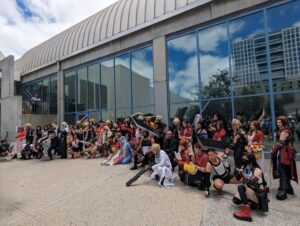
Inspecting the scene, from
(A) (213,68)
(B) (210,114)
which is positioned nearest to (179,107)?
(B) (210,114)

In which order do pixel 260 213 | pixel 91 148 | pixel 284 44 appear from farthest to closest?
pixel 91 148 < pixel 284 44 < pixel 260 213

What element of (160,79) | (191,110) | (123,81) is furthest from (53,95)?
(191,110)

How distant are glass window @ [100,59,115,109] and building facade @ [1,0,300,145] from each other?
62 mm

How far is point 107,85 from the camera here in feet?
46.5

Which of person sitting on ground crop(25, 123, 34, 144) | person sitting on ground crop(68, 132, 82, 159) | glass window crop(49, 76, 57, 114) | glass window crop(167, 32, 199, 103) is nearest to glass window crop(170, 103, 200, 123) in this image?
glass window crop(167, 32, 199, 103)

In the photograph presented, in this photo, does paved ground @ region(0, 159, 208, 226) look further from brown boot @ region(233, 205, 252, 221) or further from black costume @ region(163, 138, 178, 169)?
black costume @ region(163, 138, 178, 169)

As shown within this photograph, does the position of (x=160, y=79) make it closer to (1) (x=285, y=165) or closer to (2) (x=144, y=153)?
(2) (x=144, y=153)

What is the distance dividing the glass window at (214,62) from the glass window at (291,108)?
1970 millimetres

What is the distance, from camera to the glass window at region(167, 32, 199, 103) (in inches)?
422

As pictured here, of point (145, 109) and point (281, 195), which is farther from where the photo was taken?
point (145, 109)

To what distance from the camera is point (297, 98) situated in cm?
811

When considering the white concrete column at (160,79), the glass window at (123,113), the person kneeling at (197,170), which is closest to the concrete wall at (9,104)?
the glass window at (123,113)

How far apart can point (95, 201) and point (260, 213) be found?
10.6ft

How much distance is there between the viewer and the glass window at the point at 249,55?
8.94 meters
